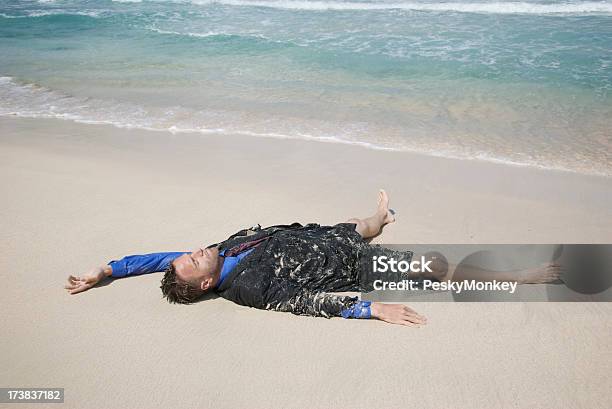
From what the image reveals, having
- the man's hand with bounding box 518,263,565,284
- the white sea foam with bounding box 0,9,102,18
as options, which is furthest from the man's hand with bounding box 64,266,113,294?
the white sea foam with bounding box 0,9,102,18

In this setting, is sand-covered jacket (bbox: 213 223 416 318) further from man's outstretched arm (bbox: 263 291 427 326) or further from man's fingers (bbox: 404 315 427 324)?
man's fingers (bbox: 404 315 427 324)

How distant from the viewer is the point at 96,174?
5.60 meters

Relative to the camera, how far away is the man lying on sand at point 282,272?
3473mm

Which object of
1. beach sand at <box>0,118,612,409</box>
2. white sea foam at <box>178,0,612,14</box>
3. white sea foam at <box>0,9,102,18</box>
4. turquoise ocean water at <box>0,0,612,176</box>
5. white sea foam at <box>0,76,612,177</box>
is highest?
white sea foam at <box>178,0,612,14</box>

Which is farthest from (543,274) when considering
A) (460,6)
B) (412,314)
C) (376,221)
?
(460,6)

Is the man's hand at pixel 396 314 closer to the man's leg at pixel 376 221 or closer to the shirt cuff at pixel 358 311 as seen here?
the shirt cuff at pixel 358 311

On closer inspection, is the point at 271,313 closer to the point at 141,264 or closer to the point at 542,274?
the point at 141,264

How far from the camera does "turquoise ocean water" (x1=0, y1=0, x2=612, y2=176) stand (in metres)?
7.04

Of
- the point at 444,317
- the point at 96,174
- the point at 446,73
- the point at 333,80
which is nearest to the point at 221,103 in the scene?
the point at 333,80

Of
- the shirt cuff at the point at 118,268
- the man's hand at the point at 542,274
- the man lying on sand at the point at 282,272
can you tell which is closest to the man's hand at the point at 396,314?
the man lying on sand at the point at 282,272

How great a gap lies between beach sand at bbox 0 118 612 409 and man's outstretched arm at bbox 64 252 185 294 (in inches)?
2.9

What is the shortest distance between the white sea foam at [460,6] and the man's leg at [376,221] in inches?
518

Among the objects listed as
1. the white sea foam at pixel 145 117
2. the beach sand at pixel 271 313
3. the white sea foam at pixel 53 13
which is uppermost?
the white sea foam at pixel 53 13

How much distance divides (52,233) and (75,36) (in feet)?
37.4
